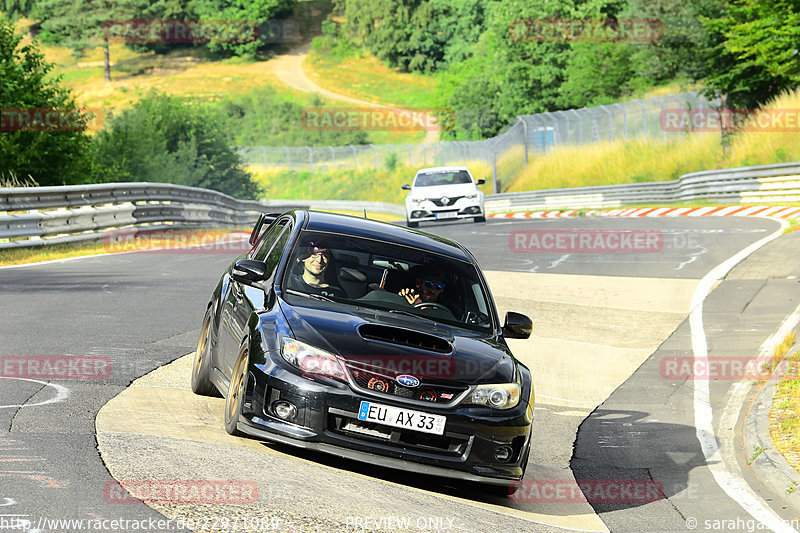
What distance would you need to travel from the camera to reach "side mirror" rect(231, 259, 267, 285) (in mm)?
7906

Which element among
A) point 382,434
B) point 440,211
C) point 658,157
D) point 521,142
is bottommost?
point 521,142

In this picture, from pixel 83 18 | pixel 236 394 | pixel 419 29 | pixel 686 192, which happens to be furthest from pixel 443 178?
pixel 83 18

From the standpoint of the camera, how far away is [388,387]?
6801mm

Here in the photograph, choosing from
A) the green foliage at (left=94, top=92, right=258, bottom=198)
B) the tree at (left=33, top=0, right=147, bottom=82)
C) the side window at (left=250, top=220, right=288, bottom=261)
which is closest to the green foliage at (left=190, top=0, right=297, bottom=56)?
the tree at (left=33, top=0, right=147, bottom=82)

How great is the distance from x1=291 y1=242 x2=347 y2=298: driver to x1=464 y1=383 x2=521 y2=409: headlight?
141cm

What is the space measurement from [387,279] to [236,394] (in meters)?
1.48

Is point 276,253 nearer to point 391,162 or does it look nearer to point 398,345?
point 398,345

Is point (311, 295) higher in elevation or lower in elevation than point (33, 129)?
higher

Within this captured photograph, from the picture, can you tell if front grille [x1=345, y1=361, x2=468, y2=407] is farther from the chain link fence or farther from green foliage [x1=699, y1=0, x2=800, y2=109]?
the chain link fence

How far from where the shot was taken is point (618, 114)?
1938 inches

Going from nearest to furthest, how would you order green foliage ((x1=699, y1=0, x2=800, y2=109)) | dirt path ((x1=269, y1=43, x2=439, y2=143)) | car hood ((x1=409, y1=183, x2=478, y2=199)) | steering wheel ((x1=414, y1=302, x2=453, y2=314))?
steering wheel ((x1=414, y1=302, x2=453, y2=314)), car hood ((x1=409, y1=183, x2=478, y2=199)), green foliage ((x1=699, y1=0, x2=800, y2=109)), dirt path ((x1=269, y1=43, x2=439, y2=143))

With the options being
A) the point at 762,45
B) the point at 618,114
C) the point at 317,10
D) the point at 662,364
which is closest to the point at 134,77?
the point at 317,10

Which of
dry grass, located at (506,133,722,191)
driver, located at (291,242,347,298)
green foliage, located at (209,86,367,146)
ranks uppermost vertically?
driver, located at (291,242,347,298)

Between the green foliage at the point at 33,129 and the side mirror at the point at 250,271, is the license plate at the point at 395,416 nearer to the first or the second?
the side mirror at the point at 250,271
